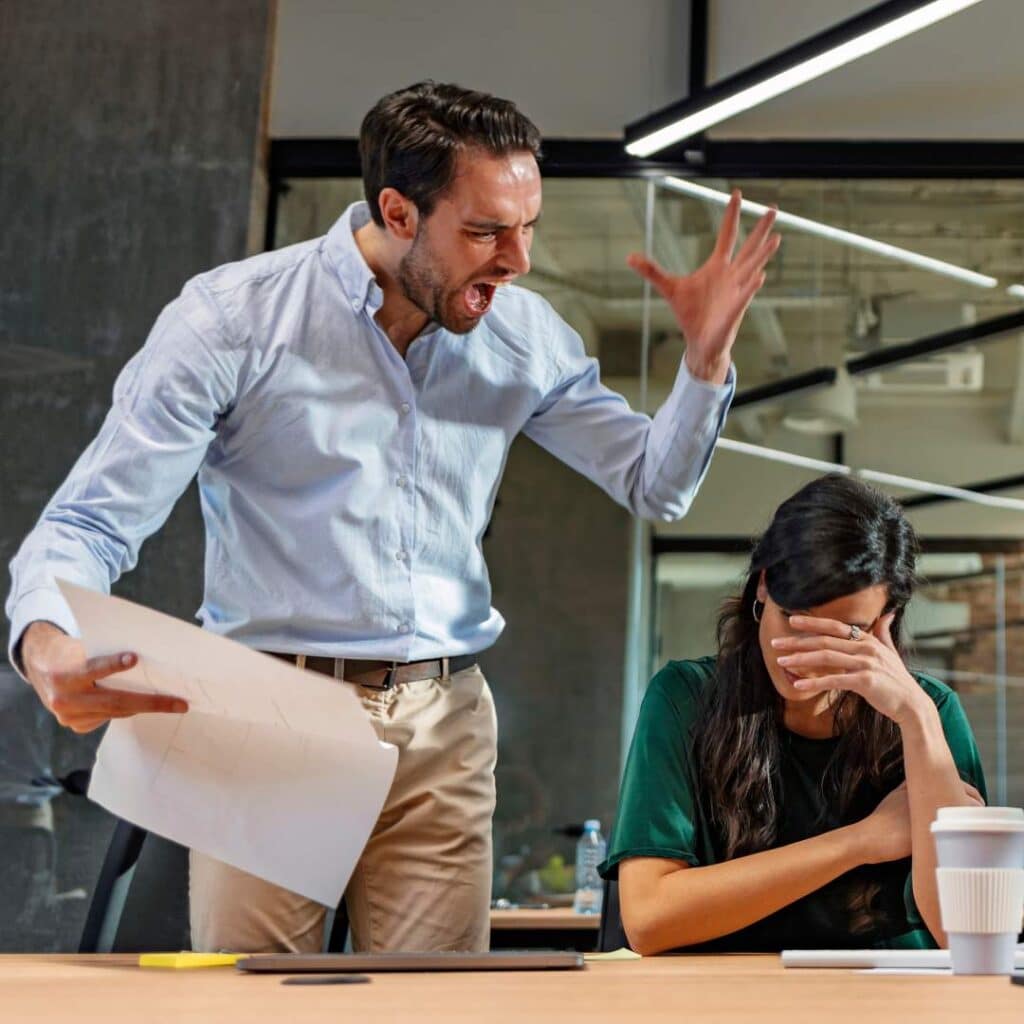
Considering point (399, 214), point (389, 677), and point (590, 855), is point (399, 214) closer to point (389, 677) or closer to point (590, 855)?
point (389, 677)

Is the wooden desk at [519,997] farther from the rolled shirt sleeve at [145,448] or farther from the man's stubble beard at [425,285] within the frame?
the man's stubble beard at [425,285]

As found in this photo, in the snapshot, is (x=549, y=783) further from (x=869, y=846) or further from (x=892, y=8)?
(x=869, y=846)

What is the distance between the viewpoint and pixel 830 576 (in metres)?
1.89

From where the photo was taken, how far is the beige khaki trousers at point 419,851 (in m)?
1.88

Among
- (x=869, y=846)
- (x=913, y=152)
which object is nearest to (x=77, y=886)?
(x=869, y=846)

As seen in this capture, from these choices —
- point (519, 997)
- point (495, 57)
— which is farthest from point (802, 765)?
point (495, 57)

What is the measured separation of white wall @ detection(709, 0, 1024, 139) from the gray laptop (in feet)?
10.8

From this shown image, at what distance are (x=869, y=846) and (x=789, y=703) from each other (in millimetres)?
294

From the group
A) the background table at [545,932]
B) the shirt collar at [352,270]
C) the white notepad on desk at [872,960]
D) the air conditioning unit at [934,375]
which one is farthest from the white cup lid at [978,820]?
the air conditioning unit at [934,375]

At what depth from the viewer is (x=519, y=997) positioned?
3.22 ft

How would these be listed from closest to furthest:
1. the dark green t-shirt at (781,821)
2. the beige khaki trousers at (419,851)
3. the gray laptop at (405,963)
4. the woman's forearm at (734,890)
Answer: the gray laptop at (405,963)
the woman's forearm at (734,890)
the dark green t-shirt at (781,821)
the beige khaki trousers at (419,851)

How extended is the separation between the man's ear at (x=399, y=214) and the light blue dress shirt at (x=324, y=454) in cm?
6

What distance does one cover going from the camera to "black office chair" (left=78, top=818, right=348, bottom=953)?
73.1 inches

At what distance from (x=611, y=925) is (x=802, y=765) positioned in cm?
33
